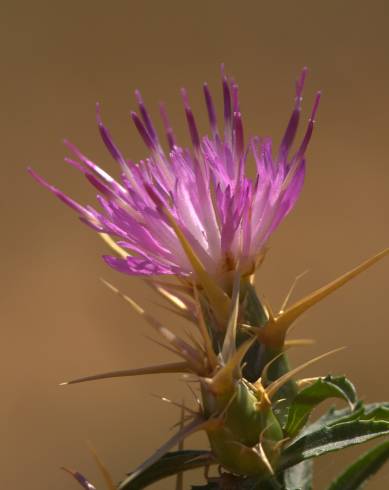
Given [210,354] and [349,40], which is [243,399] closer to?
[210,354]

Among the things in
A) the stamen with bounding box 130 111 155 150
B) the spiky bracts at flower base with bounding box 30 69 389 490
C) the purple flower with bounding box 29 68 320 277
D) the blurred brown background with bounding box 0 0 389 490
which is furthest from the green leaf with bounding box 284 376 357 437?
the blurred brown background with bounding box 0 0 389 490

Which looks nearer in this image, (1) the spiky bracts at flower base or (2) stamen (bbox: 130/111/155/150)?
(1) the spiky bracts at flower base

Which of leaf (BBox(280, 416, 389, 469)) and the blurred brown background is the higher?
the blurred brown background

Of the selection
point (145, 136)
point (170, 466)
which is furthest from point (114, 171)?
point (170, 466)

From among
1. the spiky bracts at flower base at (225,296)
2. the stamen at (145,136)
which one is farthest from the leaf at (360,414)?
the stamen at (145,136)

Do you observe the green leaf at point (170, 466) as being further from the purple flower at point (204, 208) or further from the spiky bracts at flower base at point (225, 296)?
the purple flower at point (204, 208)

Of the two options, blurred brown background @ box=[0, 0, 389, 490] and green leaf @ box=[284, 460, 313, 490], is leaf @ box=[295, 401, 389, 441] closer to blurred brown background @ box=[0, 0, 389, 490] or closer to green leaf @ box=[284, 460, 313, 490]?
green leaf @ box=[284, 460, 313, 490]

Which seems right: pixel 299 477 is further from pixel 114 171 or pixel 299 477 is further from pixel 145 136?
pixel 114 171

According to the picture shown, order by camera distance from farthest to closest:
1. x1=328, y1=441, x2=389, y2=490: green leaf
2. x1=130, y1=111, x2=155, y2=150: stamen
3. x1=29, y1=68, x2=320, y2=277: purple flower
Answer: x1=130, y1=111, x2=155, y2=150: stamen
x1=29, y1=68, x2=320, y2=277: purple flower
x1=328, y1=441, x2=389, y2=490: green leaf
